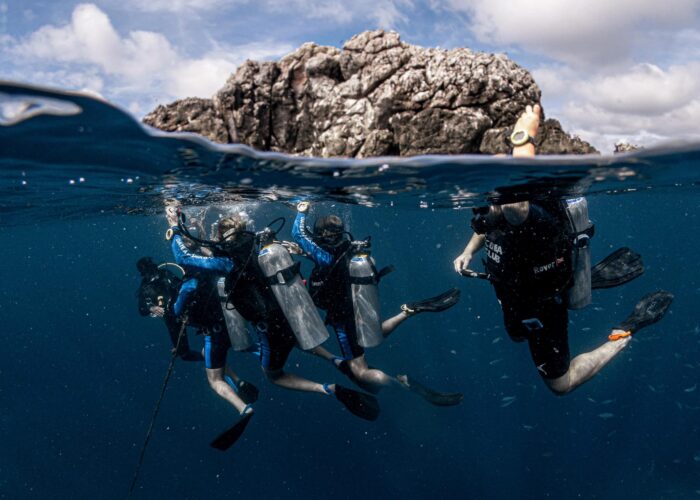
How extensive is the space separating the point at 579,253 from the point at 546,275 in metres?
0.89

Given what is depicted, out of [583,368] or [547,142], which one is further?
[547,142]

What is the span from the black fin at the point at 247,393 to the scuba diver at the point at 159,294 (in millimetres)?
1665

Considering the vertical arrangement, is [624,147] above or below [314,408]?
above

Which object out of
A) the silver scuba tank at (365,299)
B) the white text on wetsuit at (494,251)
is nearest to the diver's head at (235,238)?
the silver scuba tank at (365,299)

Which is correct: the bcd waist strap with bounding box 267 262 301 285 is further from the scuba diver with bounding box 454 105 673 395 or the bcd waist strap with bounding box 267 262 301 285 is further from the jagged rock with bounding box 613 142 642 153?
the jagged rock with bounding box 613 142 642 153

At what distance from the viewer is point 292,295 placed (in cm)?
780

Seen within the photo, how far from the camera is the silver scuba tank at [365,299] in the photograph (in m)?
8.80

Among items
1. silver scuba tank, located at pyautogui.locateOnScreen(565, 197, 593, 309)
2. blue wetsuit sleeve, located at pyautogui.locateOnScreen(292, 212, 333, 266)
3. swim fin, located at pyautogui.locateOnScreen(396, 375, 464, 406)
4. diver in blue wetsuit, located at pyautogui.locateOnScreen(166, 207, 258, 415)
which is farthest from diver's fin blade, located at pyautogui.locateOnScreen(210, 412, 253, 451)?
silver scuba tank, located at pyautogui.locateOnScreen(565, 197, 593, 309)

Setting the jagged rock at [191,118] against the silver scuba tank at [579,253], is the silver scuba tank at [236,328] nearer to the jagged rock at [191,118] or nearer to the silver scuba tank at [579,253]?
the jagged rock at [191,118]

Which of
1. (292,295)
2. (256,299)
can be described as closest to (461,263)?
(292,295)

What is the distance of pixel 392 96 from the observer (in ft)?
31.8

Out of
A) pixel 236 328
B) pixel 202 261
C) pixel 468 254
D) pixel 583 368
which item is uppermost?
pixel 468 254

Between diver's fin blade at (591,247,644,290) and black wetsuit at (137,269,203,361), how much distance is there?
857 cm

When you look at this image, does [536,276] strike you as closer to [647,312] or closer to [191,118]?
[647,312]
